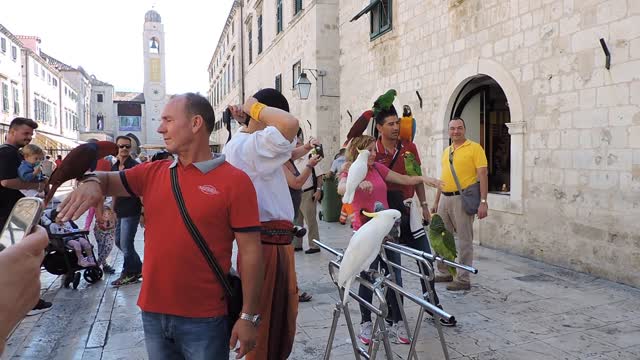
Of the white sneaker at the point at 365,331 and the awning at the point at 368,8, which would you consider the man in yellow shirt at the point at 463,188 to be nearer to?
the white sneaker at the point at 365,331

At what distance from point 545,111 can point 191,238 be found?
5.86 metres

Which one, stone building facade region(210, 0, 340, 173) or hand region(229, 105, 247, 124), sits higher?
stone building facade region(210, 0, 340, 173)

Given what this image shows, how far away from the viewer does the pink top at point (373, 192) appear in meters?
3.61

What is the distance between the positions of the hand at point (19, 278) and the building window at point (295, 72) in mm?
15051

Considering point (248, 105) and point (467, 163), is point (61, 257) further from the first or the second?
point (467, 163)

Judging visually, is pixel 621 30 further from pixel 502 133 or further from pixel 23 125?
pixel 23 125

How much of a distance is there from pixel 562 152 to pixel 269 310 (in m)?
5.19

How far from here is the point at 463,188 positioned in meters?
5.18

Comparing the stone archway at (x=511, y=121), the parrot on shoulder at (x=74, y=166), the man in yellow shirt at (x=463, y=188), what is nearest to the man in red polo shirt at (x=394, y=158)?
the man in yellow shirt at (x=463, y=188)

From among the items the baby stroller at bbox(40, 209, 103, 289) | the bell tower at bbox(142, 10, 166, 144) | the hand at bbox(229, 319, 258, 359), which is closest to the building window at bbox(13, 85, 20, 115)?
the baby stroller at bbox(40, 209, 103, 289)

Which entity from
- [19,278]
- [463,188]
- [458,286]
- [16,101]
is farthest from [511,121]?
[16,101]

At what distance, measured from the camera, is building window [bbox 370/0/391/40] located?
10.1 meters

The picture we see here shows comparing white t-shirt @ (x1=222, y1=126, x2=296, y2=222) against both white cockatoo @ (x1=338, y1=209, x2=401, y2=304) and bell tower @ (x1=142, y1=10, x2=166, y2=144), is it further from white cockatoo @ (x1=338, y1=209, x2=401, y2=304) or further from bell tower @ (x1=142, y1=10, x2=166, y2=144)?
bell tower @ (x1=142, y1=10, x2=166, y2=144)

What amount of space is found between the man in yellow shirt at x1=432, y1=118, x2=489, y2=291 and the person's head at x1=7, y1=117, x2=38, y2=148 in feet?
14.2
